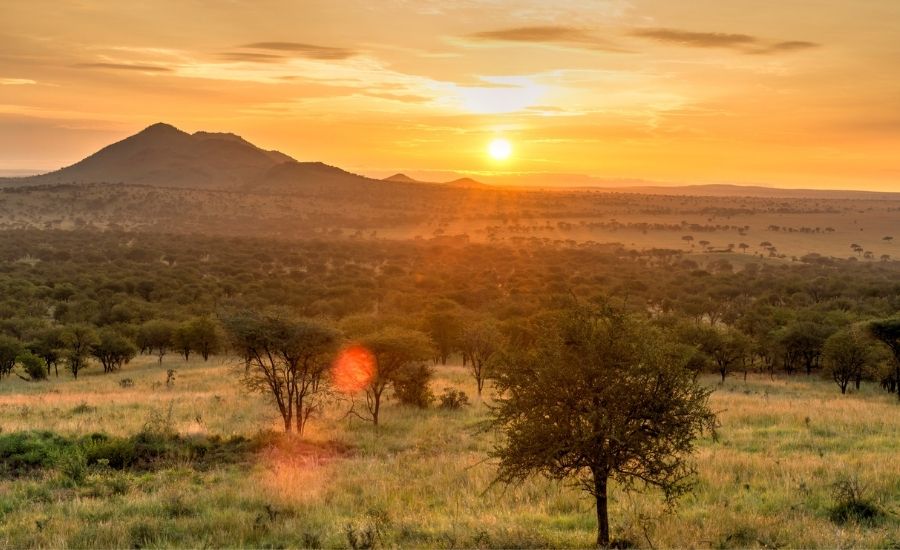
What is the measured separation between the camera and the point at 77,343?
42.2 meters

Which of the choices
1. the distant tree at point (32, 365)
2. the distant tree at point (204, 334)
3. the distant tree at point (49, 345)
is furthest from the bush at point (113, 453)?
the distant tree at point (49, 345)

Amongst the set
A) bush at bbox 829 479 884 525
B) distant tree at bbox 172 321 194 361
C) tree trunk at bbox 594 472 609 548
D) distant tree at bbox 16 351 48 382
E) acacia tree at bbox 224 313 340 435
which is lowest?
distant tree at bbox 16 351 48 382

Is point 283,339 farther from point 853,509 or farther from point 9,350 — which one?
point 9,350

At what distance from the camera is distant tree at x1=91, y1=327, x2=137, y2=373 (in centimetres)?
4350

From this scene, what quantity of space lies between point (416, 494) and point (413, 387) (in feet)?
45.9

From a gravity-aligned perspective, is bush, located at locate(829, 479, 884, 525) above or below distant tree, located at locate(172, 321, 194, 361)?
above

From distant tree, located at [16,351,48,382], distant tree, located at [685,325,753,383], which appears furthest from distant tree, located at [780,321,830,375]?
distant tree, located at [16,351,48,382]

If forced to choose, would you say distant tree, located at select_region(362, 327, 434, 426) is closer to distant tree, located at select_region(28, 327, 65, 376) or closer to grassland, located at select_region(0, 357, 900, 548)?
grassland, located at select_region(0, 357, 900, 548)

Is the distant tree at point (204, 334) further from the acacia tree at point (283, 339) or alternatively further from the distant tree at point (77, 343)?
the acacia tree at point (283, 339)

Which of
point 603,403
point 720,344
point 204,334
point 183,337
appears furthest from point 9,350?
point 720,344

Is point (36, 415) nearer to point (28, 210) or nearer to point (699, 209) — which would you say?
point (28, 210)

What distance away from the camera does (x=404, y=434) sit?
22438 mm

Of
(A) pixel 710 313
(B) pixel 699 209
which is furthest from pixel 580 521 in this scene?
(B) pixel 699 209

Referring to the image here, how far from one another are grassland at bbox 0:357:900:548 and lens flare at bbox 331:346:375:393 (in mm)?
2145
